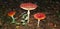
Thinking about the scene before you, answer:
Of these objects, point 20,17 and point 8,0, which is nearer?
point 20,17

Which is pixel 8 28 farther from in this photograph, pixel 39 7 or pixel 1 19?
pixel 39 7

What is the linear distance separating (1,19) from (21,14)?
0.52 ft

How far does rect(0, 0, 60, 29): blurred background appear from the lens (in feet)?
3.83

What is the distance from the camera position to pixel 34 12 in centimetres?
129

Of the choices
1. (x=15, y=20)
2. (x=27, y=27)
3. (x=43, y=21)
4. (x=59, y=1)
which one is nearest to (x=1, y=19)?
(x=15, y=20)

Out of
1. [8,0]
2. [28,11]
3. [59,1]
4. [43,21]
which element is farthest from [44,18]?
[8,0]

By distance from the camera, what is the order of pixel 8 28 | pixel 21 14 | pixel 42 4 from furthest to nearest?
pixel 42 4 → pixel 21 14 → pixel 8 28

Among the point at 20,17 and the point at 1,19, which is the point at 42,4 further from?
the point at 1,19

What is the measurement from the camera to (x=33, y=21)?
3.95ft

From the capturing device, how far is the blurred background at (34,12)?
1169mm

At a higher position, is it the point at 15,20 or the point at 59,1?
the point at 59,1

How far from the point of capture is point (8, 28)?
115 centimetres

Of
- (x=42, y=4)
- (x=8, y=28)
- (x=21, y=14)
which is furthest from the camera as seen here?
(x=42, y=4)

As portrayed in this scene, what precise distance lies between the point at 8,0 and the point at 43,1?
0.30 m
